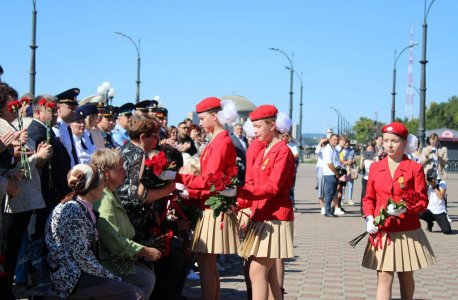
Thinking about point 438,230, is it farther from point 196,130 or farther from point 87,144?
point 87,144

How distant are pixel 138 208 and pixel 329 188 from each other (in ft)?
30.5

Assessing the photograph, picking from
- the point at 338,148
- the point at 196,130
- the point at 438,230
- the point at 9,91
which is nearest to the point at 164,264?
the point at 9,91

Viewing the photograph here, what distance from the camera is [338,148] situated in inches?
626

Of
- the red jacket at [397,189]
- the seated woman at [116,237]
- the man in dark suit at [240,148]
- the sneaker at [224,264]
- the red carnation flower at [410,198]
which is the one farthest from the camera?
the man in dark suit at [240,148]

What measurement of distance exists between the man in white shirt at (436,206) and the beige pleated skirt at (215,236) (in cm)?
758

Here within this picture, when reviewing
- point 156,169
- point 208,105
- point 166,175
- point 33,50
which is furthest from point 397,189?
point 33,50

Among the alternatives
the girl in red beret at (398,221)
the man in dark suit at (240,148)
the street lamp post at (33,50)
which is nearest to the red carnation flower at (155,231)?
the girl in red beret at (398,221)

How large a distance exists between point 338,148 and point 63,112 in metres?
10.3

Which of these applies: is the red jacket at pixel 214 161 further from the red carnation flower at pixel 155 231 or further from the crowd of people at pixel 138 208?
the red carnation flower at pixel 155 231

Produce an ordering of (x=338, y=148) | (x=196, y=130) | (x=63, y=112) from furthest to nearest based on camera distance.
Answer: (x=338, y=148) < (x=196, y=130) < (x=63, y=112)

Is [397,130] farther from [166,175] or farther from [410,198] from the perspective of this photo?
[166,175]

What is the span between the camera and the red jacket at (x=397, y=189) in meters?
5.34

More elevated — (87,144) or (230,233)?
(87,144)

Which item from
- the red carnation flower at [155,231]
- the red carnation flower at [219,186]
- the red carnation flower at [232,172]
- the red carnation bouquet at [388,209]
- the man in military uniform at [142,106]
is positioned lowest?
the red carnation flower at [155,231]
